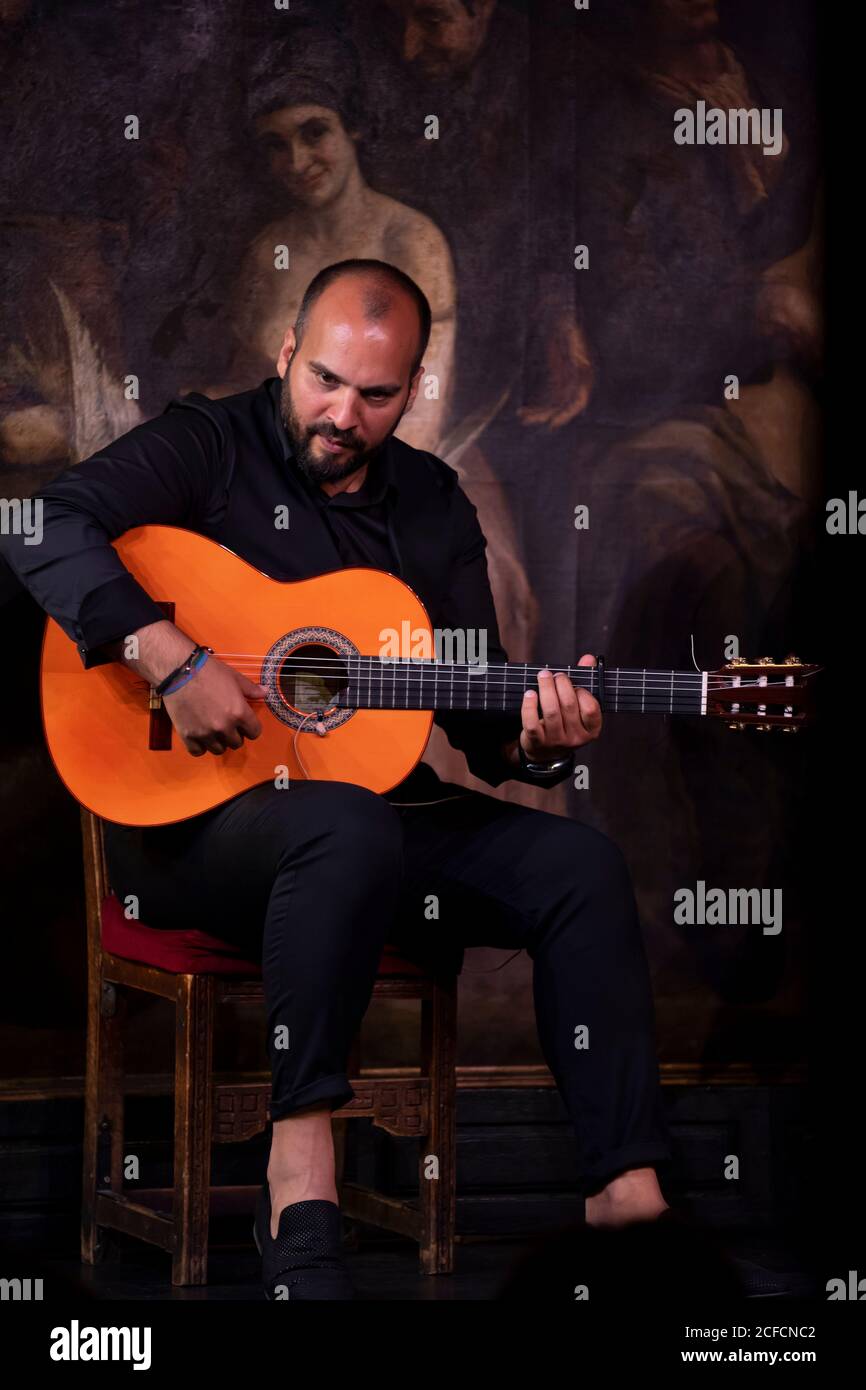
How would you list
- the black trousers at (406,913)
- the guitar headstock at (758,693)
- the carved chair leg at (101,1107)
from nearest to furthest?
the black trousers at (406,913)
the guitar headstock at (758,693)
the carved chair leg at (101,1107)

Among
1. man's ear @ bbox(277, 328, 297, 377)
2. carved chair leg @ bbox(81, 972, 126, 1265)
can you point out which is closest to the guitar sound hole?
man's ear @ bbox(277, 328, 297, 377)

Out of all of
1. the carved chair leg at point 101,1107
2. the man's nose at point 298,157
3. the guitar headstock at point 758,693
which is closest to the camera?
the guitar headstock at point 758,693

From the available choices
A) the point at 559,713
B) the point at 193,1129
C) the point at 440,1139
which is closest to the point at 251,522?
the point at 559,713

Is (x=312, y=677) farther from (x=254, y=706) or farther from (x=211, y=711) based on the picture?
(x=211, y=711)

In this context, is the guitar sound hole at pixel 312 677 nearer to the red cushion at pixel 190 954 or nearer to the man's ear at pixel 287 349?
the red cushion at pixel 190 954

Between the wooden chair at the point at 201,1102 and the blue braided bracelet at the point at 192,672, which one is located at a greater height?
the blue braided bracelet at the point at 192,672

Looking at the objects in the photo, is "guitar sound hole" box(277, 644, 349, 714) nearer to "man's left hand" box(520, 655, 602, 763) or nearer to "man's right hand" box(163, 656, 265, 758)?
"man's right hand" box(163, 656, 265, 758)

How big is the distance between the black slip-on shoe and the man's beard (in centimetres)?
131

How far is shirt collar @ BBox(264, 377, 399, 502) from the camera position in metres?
3.00

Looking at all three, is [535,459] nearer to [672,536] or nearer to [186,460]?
[672,536]

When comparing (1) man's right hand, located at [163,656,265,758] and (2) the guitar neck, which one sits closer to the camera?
(1) man's right hand, located at [163,656,265,758]

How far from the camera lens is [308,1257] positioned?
90.7 inches

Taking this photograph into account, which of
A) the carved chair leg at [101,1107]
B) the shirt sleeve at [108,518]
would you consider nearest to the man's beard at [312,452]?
the shirt sleeve at [108,518]

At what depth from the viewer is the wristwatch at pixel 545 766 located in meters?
2.89
